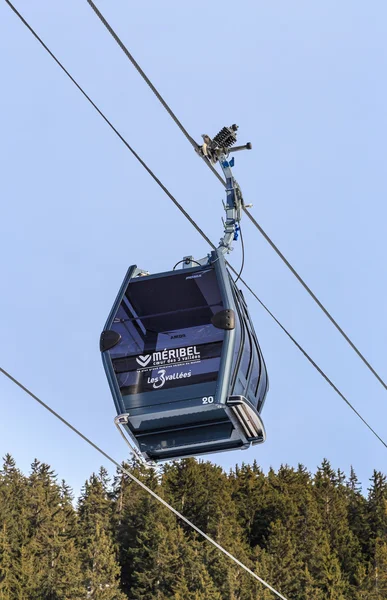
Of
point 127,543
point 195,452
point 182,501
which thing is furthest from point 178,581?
point 195,452

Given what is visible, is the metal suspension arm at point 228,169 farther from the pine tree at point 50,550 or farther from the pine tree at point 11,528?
the pine tree at point 11,528

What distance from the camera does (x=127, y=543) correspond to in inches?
3034

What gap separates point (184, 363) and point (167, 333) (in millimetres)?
641

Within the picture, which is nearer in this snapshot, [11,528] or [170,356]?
[170,356]

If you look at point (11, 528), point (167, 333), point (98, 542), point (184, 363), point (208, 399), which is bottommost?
point (208, 399)

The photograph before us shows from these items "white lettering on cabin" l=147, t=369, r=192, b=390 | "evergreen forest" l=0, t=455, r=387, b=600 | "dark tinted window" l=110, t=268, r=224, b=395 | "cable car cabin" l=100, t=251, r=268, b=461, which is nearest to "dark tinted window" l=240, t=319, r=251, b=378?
"cable car cabin" l=100, t=251, r=268, b=461

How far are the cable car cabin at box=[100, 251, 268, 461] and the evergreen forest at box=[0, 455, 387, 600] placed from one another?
49311 mm

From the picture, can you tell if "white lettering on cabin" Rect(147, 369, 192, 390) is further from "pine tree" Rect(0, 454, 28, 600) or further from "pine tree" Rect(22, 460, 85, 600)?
"pine tree" Rect(0, 454, 28, 600)

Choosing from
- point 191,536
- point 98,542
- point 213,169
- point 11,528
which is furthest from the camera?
point 191,536

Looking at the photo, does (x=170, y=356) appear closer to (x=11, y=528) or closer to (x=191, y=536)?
(x=11, y=528)

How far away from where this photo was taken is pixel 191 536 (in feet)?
273

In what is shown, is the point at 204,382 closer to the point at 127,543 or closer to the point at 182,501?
the point at 127,543

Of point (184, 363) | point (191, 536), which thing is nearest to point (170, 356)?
point (184, 363)

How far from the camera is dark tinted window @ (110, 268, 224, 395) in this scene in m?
16.4
